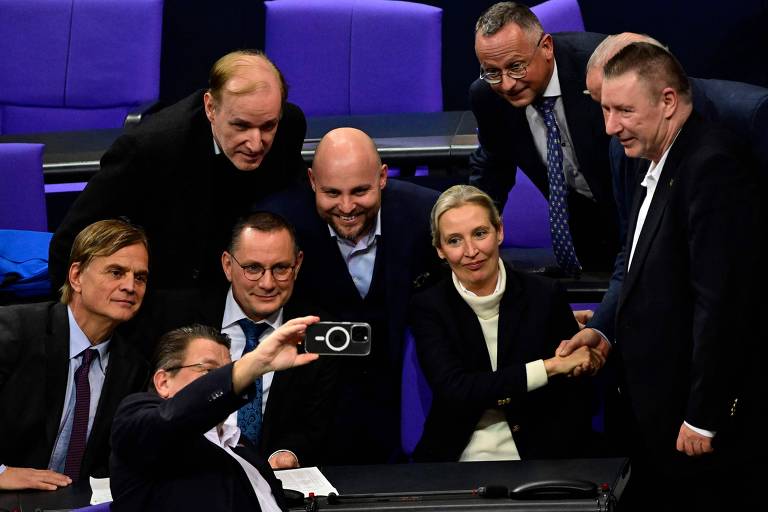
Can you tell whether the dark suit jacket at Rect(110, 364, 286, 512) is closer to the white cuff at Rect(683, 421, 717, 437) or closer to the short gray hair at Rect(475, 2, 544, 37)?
the white cuff at Rect(683, 421, 717, 437)

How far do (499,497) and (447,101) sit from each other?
11.3ft

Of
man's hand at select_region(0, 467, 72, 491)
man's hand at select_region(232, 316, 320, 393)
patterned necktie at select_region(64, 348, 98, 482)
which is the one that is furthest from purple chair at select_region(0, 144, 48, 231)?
man's hand at select_region(232, 316, 320, 393)

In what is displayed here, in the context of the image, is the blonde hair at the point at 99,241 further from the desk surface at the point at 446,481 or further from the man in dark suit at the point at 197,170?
the desk surface at the point at 446,481

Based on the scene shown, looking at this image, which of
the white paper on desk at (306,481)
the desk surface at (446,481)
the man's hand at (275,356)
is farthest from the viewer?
the white paper on desk at (306,481)

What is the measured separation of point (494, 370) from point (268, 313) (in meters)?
0.59

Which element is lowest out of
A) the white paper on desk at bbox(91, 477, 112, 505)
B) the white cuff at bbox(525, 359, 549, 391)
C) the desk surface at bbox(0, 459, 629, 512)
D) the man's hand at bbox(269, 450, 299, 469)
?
the man's hand at bbox(269, 450, 299, 469)

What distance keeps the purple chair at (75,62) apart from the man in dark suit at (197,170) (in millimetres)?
1756

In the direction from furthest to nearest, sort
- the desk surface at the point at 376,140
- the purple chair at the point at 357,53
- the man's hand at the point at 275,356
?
the purple chair at the point at 357,53
the desk surface at the point at 376,140
the man's hand at the point at 275,356

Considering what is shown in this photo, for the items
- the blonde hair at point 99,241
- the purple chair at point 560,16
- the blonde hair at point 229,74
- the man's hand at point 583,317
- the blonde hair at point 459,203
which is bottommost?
the man's hand at point 583,317

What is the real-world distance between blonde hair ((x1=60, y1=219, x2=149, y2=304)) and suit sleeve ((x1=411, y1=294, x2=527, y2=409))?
76 cm

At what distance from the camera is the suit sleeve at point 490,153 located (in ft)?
11.7

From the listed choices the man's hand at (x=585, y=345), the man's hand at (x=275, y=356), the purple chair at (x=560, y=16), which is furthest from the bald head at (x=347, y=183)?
the purple chair at (x=560, y=16)

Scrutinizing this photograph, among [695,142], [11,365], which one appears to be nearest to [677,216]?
[695,142]

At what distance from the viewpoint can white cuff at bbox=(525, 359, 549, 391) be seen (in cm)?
290
